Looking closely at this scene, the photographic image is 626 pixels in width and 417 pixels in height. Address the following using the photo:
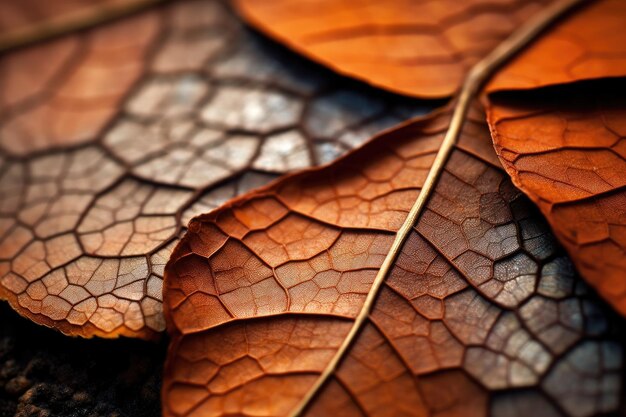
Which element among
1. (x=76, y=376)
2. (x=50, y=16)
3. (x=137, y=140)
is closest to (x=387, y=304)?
(x=76, y=376)

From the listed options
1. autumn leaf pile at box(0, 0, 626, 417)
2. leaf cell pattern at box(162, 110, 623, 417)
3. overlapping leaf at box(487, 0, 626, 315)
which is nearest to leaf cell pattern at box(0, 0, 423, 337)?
autumn leaf pile at box(0, 0, 626, 417)

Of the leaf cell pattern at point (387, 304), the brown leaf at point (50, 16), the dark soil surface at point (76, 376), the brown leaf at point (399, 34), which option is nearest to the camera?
the leaf cell pattern at point (387, 304)

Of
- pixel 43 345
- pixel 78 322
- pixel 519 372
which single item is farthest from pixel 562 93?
pixel 43 345

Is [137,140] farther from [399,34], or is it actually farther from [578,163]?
[578,163]

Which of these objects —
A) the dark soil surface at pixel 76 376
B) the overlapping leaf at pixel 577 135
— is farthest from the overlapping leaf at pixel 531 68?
the dark soil surface at pixel 76 376

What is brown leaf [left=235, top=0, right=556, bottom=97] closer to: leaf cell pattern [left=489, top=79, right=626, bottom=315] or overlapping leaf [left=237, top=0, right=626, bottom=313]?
overlapping leaf [left=237, top=0, right=626, bottom=313]

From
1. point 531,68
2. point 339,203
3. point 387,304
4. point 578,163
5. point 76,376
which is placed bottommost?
point 76,376

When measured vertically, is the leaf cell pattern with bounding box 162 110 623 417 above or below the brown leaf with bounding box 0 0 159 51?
below

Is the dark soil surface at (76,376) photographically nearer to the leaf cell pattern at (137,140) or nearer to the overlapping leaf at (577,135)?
the leaf cell pattern at (137,140)
